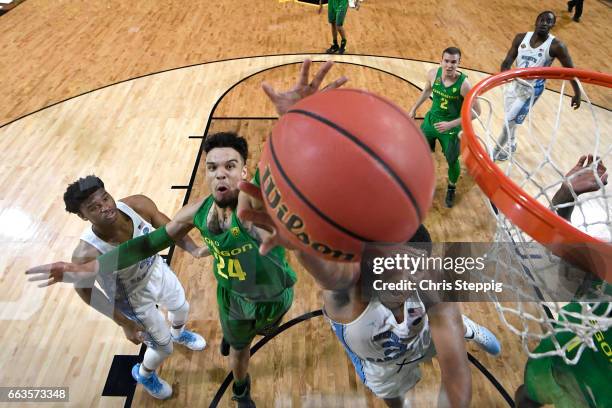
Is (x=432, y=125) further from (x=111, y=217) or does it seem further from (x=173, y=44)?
(x=173, y=44)

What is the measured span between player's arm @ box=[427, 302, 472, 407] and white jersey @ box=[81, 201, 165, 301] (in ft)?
5.08

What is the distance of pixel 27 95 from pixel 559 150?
21.3 ft

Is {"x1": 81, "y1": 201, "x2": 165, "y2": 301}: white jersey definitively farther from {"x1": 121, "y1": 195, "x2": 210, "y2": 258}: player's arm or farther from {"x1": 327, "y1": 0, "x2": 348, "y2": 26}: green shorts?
{"x1": 327, "y1": 0, "x2": 348, "y2": 26}: green shorts

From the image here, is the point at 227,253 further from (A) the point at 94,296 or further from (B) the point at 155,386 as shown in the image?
(B) the point at 155,386

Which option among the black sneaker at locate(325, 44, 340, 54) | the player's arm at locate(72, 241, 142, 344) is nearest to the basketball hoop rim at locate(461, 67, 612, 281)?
the player's arm at locate(72, 241, 142, 344)

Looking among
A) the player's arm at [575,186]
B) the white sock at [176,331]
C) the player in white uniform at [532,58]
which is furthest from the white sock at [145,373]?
the player in white uniform at [532,58]

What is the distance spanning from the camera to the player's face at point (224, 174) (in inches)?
77.1

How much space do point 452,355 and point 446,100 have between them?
288 cm

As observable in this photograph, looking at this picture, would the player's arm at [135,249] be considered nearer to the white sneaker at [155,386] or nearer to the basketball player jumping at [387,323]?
the basketball player jumping at [387,323]

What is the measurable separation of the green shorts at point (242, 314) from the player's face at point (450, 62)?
2522 mm

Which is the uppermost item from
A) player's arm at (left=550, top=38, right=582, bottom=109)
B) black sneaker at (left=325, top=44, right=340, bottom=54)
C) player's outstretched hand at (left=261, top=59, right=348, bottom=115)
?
player's outstretched hand at (left=261, top=59, right=348, bottom=115)

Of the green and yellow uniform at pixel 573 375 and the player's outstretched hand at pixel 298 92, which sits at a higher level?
the player's outstretched hand at pixel 298 92

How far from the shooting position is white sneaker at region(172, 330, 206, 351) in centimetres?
288

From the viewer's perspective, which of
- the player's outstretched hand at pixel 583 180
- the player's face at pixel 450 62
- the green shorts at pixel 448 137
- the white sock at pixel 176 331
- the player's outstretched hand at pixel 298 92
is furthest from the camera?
the green shorts at pixel 448 137
